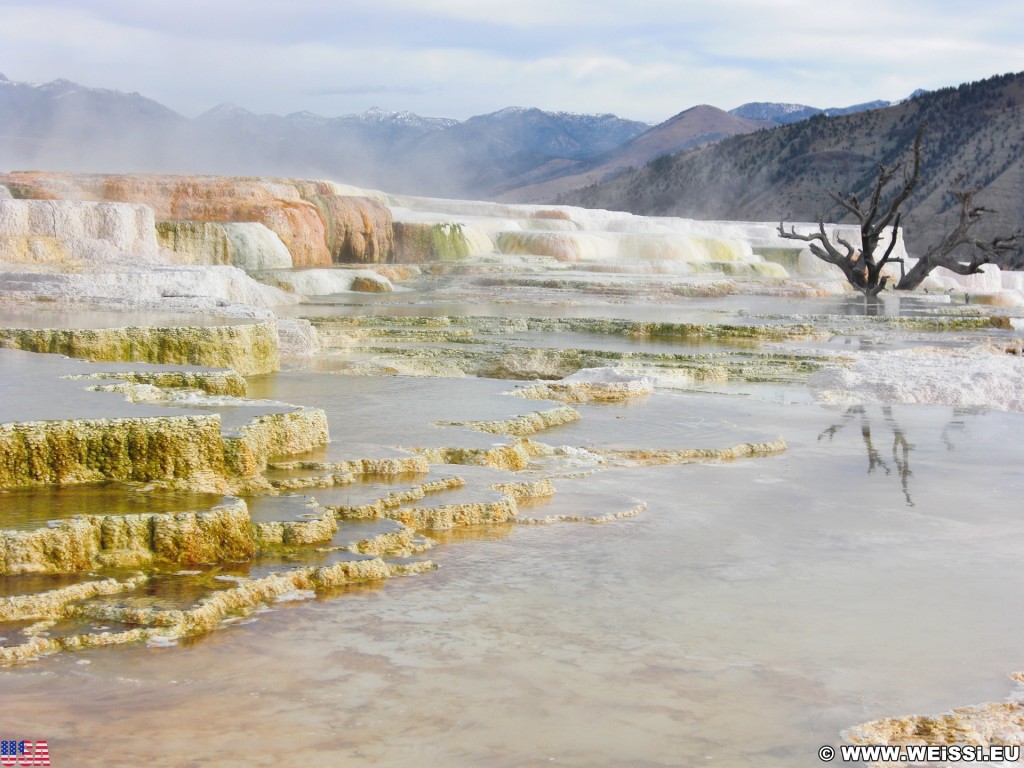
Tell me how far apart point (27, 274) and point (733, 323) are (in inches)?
286

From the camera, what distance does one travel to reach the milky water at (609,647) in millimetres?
2793

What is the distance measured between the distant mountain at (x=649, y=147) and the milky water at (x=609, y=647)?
12022 cm

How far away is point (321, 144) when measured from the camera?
5945 inches

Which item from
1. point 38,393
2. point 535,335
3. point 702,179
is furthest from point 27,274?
point 702,179

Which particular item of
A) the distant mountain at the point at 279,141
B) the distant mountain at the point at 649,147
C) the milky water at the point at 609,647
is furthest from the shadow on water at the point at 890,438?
the distant mountain at the point at 649,147

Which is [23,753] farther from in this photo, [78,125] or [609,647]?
[78,125]

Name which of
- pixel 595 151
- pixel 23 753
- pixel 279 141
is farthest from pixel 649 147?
pixel 23 753

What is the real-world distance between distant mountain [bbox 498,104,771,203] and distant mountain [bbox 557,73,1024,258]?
47.3 metres

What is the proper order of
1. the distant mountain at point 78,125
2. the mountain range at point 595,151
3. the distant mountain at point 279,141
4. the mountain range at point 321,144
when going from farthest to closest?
the mountain range at point 321,144 → the distant mountain at point 279,141 → the distant mountain at point 78,125 → the mountain range at point 595,151

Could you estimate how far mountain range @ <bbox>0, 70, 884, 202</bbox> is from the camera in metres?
93.2

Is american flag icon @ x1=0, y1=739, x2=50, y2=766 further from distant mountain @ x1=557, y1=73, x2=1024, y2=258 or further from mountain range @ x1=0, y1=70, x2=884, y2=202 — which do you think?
mountain range @ x1=0, y1=70, x2=884, y2=202

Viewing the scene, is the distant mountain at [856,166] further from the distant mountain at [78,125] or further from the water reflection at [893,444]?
the water reflection at [893,444]

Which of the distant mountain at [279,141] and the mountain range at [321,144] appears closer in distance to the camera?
the distant mountain at [279,141]

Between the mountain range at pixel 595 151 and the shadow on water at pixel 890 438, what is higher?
the mountain range at pixel 595 151
